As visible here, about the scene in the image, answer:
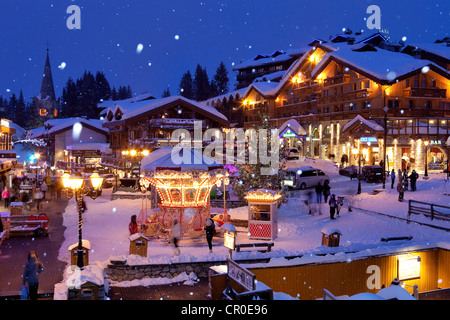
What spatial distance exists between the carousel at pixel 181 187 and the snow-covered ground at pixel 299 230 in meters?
1.22

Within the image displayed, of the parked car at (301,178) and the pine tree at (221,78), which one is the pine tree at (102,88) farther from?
the parked car at (301,178)

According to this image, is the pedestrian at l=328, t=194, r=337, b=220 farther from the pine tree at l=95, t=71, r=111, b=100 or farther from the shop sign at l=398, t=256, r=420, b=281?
the pine tree at l=95, t=71, r=111, b=100

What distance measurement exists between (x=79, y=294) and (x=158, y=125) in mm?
32218

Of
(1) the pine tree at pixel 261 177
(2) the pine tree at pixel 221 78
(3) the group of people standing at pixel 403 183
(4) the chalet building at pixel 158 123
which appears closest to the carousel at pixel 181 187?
(1) the pine tree at pixel 261 177

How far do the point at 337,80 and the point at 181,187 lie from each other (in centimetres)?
3505

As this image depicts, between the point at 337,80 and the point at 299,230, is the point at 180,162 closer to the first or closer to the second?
the point at 299,230

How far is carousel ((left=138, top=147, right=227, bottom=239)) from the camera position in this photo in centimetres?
1895

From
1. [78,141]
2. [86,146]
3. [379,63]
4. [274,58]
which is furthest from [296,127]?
[274,58]

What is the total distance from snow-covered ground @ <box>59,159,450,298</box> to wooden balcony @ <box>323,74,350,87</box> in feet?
66.0

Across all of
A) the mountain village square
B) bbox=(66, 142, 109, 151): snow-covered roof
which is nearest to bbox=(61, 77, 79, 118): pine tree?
the mountain village square

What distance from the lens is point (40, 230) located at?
18.5m

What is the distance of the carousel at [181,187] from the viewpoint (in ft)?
62.2

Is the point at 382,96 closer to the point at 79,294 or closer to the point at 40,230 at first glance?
the point at 40,230

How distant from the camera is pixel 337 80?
49000 millimetres
